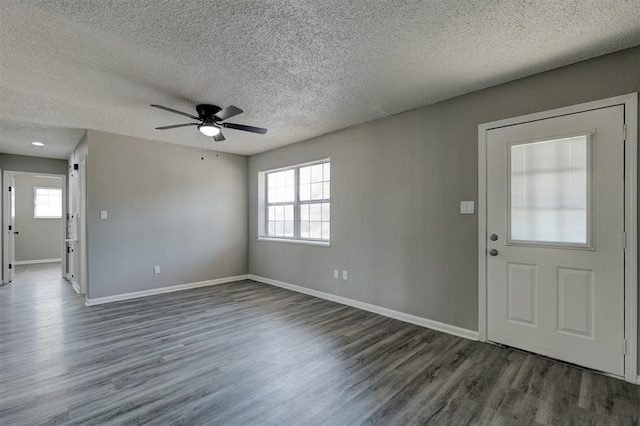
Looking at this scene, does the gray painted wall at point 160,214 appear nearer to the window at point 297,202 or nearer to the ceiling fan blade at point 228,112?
the window at point 297,202

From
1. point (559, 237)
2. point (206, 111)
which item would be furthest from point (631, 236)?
point (206, 111)

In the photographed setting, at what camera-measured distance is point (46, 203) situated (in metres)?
7.93

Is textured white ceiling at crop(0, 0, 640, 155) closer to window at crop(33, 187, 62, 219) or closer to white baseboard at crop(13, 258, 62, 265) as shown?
window at crop(33, 187, 62, 219)

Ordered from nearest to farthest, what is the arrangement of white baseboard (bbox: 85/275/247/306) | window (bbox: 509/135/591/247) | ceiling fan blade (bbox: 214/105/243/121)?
window (bbox: 509/135/591/247) < ceiling fan blade (bbox: 214/105/243/121) < white baseboard (bbox: 85/275/247/306)

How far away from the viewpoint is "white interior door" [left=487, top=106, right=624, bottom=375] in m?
2.24

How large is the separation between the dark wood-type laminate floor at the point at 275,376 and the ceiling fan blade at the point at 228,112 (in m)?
2.24

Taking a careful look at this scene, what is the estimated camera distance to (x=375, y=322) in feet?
11.2

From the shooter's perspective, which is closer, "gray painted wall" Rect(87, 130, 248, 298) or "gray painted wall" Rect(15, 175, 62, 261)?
"gray painted wall" Rect(87, 130, 248, 298)

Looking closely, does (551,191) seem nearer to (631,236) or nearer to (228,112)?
(631,236)

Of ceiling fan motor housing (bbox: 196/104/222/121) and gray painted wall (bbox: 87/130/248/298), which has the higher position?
ceiling fan motor housing (bbox: 196/104/222/121)

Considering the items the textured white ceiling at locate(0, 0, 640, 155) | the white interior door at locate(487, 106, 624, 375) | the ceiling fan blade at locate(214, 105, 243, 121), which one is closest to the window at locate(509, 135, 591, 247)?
the white interior door at locate(487, 106, 624, 375)

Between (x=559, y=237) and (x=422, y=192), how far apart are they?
130cm

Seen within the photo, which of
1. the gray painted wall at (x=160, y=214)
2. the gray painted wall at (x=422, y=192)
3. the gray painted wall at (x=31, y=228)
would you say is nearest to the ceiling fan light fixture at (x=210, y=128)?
the gray painted wall at (x=422, y=192)

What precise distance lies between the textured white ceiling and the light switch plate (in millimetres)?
1123
